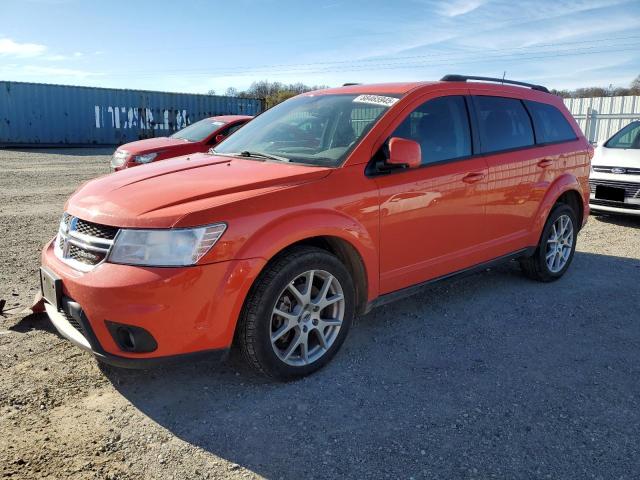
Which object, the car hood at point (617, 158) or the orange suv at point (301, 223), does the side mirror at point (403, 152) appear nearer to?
the orange suv at point (301, 223)

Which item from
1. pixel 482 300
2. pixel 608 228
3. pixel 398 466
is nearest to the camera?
pixel 398 466

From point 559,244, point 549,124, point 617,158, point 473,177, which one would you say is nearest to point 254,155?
point 473,177

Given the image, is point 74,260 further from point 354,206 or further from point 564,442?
point 564,442

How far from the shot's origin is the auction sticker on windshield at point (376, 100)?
3721mm

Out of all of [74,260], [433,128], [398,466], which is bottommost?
[398,466]

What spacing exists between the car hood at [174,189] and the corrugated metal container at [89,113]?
77.1 feet

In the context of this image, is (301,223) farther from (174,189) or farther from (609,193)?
(609,193)

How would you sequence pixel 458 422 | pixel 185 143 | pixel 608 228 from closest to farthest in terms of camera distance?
pixel 458 422, pixel 608 228, pixel 185 143

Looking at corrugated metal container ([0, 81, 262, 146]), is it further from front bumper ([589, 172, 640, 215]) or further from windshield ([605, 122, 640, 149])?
front bumper ([589, 172, 640, 215])

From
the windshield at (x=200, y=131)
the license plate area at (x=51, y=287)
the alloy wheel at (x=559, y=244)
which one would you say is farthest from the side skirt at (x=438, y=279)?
the windshield at (x=200, y=131)

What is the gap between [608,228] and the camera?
25.8 ft

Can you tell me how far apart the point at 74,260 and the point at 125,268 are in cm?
48

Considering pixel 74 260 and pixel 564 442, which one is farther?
pixel 74 260

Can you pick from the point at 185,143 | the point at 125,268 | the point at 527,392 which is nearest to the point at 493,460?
the point at 527,392
